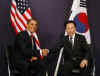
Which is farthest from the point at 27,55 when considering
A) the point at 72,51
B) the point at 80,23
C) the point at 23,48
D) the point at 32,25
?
the point at 80,23

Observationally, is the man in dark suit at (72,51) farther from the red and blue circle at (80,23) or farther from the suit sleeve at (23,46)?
the red and blue circle at (80,23)

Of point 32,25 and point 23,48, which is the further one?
point 32,25

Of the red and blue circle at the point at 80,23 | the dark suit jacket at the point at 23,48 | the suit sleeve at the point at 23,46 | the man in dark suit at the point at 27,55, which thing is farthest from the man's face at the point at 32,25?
the red and blue circle at the point at 80,23

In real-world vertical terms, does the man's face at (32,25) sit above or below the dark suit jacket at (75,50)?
above

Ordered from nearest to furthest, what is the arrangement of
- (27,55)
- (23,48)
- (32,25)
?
1. (23,48)
2. (27,55)
3. (32,25)

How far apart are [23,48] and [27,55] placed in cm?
17

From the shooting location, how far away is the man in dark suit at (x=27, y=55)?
3.28 metres

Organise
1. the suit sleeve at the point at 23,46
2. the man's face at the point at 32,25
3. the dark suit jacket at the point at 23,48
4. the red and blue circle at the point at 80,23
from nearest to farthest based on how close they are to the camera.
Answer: the dark suit jacket at the point at 23,48
the suit sleeve at the point at 23,46
the man's face at the point at 32,25
the red and blue circle at the point at 80,23

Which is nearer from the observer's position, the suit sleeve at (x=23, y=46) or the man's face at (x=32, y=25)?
Result: the suit sleeve at (x=23, y=46)

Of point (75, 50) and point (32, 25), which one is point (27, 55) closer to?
point (32, 25)

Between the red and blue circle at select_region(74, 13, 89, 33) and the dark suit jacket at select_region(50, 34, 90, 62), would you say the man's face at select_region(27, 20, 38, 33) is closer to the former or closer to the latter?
the dark suit jacket at select_region(50, 34, 90, 62)

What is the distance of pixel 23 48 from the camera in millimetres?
3395

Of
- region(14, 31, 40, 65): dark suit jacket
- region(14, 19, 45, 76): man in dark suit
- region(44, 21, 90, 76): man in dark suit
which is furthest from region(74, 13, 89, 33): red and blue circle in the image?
region(14, 31, 40, 65): dark suit jacket

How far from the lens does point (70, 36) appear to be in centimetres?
369
